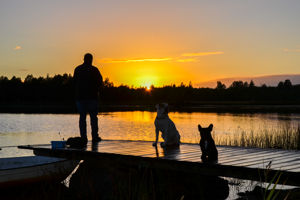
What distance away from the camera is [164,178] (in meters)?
8.50

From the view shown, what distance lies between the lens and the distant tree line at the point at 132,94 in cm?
9094

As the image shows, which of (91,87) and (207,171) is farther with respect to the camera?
(91,87)

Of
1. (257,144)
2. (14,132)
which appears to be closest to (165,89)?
(14,132)

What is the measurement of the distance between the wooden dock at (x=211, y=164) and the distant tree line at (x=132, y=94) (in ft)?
262

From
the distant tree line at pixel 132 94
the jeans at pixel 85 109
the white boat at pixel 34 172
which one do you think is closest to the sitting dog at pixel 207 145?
the white boat at pixel 34 172

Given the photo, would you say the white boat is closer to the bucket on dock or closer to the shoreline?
the bucket on dock

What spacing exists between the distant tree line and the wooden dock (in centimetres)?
7975

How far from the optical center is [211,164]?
6.09 m

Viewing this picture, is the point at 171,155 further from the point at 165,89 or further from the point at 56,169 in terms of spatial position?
the point at 165,89

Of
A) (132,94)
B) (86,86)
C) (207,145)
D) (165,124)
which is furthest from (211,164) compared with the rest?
(132,94)

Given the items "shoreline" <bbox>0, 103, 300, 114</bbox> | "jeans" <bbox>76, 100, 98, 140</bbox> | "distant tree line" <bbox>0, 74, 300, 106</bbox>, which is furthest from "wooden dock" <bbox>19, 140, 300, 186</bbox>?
"distant tree line" <bbox>0, 74, 300, 106</bbox>

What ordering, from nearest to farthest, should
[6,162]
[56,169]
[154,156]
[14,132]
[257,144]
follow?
[154,156] → [56,169] → [6,162] → [257,144] → [14,132]

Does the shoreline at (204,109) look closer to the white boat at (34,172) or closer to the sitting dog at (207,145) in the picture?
the white boat at (34,172)

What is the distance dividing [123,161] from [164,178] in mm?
1592
